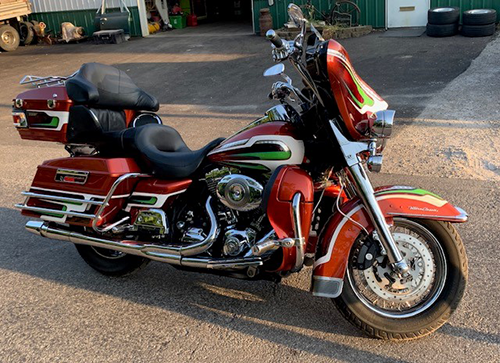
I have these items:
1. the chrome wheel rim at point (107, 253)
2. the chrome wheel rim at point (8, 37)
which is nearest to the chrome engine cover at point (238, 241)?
the chrome wheel rim at point (107, 253)

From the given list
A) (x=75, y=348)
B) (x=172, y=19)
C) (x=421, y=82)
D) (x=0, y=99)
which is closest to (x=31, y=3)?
(x=172, y=19)

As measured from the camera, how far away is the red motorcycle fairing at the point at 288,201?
326cm

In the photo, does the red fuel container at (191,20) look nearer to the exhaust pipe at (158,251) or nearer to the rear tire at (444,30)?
the rear tire at (444,30)

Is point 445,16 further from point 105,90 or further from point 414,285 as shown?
point 414,285

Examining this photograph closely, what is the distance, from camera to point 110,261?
14.2 feet

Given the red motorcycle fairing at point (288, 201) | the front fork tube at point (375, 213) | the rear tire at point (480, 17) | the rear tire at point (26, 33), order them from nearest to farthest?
1. the front fork tube at point (375, 213)
2. the red motorcycle fairing at point (288, 201)
3. the rear tire at point (480, 17)
4. the rear tire at point (26, 33)

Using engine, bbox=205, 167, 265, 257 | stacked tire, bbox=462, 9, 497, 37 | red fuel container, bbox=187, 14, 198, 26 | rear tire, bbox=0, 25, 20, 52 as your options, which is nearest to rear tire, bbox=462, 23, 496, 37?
stacked tire, bbox=462, 9, 497, 37

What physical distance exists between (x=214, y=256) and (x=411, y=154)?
11.6 feet

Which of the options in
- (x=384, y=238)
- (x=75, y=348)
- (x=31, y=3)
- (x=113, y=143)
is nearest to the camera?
(x=384, y=238)

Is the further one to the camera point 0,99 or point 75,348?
point 0,99

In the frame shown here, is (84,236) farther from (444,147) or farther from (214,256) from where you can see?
(444,147)

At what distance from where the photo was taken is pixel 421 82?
952 centimetres

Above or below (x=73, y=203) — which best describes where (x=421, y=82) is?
below

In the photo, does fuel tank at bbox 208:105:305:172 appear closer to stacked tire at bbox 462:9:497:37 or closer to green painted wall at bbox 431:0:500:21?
stacked tire at bbox 462:9:497:37
